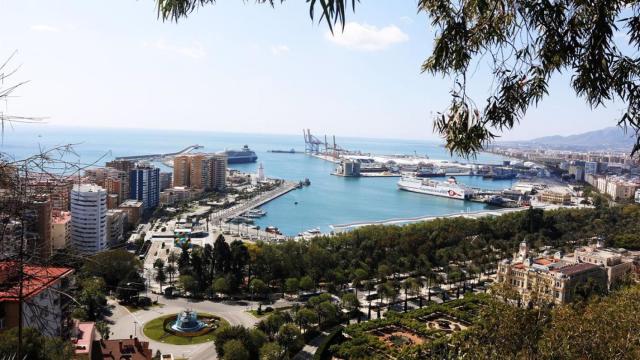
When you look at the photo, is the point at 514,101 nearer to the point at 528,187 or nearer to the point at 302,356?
the point at 302,356

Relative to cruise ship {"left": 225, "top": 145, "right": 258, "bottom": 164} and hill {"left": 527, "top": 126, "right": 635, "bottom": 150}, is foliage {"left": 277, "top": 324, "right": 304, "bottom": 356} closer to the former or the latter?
cruise ship {"left": 225, "top": 145, "right": 258, "bottom": 164}

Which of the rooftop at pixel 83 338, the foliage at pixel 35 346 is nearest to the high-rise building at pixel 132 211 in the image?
the rooftop at pixel 83 338

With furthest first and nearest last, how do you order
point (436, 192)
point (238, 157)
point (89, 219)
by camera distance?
point (238, 157) < point (436, 192) < point (89, 219)

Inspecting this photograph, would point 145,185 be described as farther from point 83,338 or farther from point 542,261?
point 542,261

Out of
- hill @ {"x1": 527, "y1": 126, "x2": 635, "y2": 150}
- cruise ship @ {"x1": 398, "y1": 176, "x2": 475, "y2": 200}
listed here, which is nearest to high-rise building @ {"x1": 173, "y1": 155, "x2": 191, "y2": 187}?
cruise ship @ {"x1": 398, "y1": 176, "x2": 475, "y2": 200}

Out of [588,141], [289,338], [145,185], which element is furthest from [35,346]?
[588,141]

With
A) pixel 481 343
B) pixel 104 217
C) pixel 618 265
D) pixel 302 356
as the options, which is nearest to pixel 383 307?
pixel 302 356
